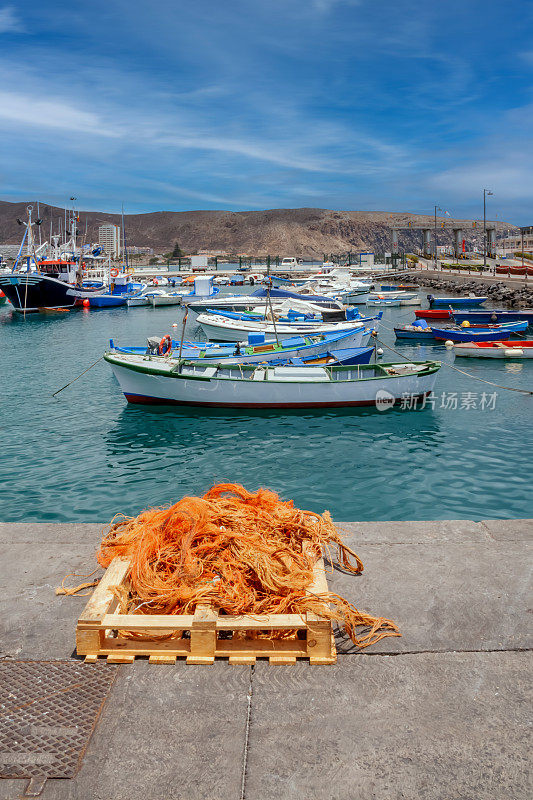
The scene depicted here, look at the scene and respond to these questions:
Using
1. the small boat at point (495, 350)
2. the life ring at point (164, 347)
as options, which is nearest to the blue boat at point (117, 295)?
the life ring at point (164, 347)

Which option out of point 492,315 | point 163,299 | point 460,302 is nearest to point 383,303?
point 460,302

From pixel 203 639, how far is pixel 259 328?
25338 mm

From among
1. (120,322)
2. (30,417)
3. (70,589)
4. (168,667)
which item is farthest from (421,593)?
(120,322)

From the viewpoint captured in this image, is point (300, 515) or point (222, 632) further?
point (300, 515)

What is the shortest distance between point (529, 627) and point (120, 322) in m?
46.0

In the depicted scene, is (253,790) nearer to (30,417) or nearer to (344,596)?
(344,596)

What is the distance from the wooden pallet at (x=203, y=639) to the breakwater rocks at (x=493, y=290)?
147ft

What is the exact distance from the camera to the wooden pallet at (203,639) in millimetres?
4078

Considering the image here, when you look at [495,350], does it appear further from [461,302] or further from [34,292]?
[34,292]

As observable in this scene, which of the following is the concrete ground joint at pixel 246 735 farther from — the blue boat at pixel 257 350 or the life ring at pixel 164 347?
the life ring at pixel 164 347

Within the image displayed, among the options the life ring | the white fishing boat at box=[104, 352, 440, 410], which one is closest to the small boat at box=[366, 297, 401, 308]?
the life ring

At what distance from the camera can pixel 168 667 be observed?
4.09 meters

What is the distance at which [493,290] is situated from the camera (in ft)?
170

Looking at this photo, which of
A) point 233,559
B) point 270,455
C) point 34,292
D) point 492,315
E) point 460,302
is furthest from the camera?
point 34,292
